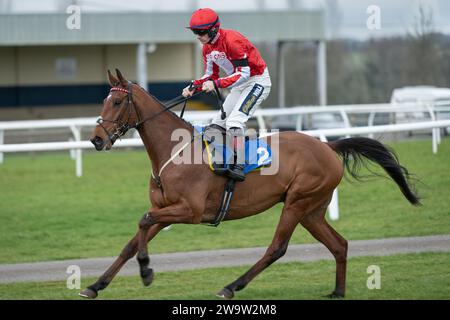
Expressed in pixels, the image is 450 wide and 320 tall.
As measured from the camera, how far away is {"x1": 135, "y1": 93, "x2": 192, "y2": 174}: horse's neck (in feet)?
22.3

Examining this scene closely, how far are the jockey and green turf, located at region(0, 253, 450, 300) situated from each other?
43.3 inches

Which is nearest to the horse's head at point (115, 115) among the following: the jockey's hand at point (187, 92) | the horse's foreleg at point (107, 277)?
the jockey's hand at point (187, 92)

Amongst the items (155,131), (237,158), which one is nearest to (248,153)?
(237,158)

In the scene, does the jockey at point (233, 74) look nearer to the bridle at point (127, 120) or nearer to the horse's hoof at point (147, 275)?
the bridle at point (127, 120)

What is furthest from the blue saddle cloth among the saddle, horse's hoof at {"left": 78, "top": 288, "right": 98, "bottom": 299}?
horse's hoof at {"left": 78, "top": 288, "right": 98, "bottom": 299}

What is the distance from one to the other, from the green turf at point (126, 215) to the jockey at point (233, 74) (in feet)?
9.54

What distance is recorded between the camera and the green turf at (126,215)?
9.84 meters

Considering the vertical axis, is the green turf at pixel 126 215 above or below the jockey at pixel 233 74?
below

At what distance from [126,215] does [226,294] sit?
16.4 feet

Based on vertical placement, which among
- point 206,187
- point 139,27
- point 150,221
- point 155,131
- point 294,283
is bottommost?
point 294,283

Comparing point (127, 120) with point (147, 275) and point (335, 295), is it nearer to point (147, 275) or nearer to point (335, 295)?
point (147, 275)

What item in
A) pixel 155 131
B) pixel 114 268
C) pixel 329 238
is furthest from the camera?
pixel 329 238

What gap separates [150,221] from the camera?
652cm

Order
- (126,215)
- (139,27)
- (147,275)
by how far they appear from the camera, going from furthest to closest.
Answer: (139,27)
(126,215)
(147,275)
